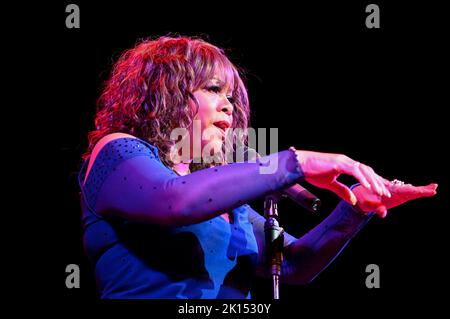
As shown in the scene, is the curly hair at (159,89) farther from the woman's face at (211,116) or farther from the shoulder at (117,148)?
the shoulder at (117,148)

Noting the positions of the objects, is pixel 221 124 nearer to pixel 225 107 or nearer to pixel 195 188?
pixel 225 107

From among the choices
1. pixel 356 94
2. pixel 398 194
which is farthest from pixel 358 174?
pixel 356 94

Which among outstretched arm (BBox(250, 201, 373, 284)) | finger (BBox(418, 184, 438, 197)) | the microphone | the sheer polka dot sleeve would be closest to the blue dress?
the sheer polka dot sleeve

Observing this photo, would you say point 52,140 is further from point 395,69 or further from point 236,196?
point 395,69

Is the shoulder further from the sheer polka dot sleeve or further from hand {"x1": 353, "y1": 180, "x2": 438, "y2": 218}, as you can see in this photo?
hand {"x1": 353, "y1": 180, "x2": 438, "y2": 218}

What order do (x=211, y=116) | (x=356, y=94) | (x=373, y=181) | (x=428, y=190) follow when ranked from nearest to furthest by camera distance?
(x=373, y=181)
(x=428, y=190)
(x=211, y=116)
(x=356, y=94)

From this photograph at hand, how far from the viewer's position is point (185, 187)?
1324 millimetres

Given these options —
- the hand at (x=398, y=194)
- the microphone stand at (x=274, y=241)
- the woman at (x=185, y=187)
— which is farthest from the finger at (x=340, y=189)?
the microphone stand at (x=274, y=241)

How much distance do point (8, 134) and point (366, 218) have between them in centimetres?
158

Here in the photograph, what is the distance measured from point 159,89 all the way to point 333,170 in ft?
2.50

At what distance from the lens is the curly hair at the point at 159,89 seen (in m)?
1.82

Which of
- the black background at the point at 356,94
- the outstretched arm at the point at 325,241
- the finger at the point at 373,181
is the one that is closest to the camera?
the finger at the point at 373,181

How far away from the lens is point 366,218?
1935 mm
